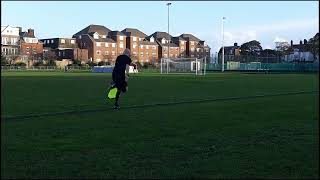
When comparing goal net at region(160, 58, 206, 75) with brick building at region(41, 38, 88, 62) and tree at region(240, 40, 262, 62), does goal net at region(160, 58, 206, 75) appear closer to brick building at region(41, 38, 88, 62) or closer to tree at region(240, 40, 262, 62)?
brick building at region(41, 38, 88, 62)

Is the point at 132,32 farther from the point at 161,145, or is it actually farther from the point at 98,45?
the point at 161,145

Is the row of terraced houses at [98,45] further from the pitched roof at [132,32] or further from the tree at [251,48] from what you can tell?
the tree at [251,48]

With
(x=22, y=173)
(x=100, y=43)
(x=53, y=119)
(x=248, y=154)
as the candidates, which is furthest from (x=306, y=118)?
(x=100, y=43)

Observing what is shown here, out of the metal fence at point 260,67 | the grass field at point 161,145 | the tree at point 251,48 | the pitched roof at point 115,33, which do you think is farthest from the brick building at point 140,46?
the grass field at point 161,145

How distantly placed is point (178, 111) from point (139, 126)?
12.4 ft

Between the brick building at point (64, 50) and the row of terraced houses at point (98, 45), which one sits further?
the brick building at point (64, 50)

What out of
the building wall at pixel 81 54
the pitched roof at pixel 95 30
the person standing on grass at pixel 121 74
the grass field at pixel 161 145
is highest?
the pitched roof at pixel 95 30

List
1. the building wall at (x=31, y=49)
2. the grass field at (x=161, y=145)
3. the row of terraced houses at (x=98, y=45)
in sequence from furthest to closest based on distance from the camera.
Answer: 1. the row of terraced houses at (x=98, y=45)
2. the building wall at (x=31, y=49)
3. the grass field at (x=161, y=145)

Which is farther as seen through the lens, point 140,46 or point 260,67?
point 140,46

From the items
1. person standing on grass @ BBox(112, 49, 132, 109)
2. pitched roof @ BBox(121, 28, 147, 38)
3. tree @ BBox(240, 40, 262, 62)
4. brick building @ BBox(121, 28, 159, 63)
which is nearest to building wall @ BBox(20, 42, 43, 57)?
brick building @ BBox(121, 28, 159, 63)

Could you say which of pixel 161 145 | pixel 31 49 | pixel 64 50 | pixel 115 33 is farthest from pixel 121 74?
pixel 115 33

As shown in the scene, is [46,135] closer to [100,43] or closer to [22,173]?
[22,173]

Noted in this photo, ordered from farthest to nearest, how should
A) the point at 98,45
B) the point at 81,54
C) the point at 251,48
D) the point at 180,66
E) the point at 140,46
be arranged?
the point at 251,48 → the point at 140,46 → the point at 81,54 → the point at 98,45 → the point at 180,66

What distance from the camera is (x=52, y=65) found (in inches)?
4277
